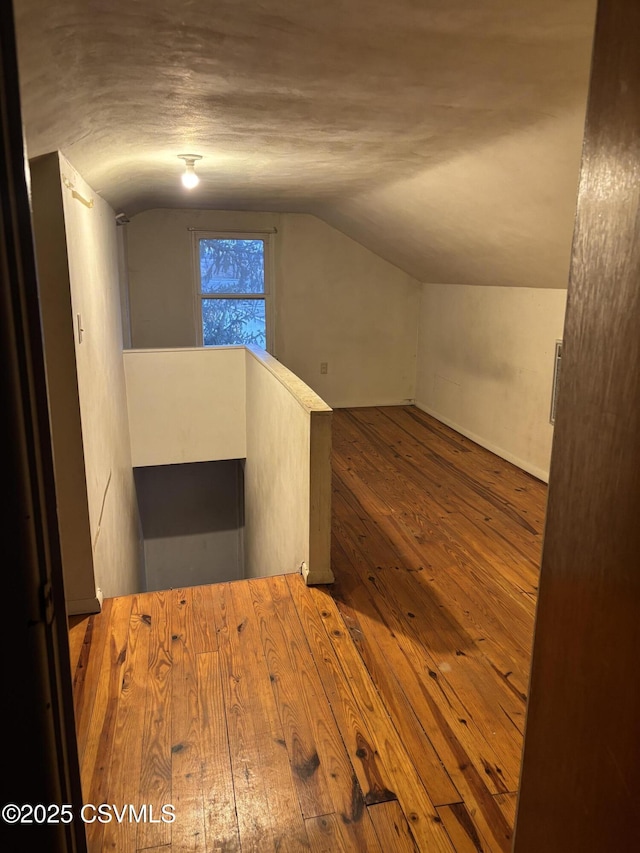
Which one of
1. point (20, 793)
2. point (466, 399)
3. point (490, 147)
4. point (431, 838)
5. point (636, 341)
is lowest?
point (431, 838)

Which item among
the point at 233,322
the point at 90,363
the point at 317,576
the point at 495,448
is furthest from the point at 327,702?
the point at 233,322

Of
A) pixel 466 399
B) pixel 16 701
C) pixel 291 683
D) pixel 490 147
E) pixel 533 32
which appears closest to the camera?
pixel 16 701

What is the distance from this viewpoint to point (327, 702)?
81.7 inches

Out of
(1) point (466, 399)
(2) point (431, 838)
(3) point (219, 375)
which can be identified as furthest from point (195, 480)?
(2) point (431, 838)

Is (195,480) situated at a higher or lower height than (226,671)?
lower

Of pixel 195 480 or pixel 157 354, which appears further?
pixel 195 480

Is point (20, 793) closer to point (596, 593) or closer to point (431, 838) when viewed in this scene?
point (596, 593)

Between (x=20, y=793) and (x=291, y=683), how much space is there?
4.99 ft

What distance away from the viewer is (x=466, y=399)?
5453 mm

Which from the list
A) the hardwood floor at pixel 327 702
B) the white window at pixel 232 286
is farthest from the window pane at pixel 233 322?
the hardwood floor at pixel 327 702

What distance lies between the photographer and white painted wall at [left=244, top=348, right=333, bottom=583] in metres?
2.79

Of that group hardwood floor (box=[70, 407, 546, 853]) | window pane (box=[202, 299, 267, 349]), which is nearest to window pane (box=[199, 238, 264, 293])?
window pane (box=[202, 299, 267, 349])

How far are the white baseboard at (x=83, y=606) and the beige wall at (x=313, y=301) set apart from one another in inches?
142

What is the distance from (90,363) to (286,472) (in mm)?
1250
